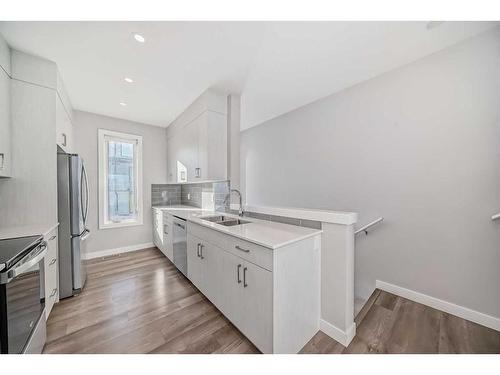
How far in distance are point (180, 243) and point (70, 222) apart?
124 centimetres

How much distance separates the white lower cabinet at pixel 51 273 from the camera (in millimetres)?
1689

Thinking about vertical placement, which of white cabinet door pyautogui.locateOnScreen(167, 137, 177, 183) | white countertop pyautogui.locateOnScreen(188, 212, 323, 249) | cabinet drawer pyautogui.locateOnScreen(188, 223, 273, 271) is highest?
white cabinet door pyautogui.locateOnScreen(167, 137, 177, 183)

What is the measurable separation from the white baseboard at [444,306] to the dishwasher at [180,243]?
2.44 m

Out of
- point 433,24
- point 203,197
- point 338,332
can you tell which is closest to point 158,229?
point 203,197

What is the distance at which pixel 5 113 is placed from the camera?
1.67 m

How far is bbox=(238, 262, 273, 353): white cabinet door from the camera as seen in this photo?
1241 millimetres

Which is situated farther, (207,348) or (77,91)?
(77,91)

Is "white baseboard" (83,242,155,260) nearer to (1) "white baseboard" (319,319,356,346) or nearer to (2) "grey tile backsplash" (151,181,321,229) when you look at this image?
(2) "grey tile backsplash" (151,181,321,229)

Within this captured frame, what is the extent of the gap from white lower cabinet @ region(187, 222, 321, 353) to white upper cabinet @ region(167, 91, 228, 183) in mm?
1128

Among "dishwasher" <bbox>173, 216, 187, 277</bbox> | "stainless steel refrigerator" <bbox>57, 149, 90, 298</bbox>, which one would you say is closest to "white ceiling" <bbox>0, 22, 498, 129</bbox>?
"stainless steel refrigerator" <bbox>57, 149, 90, 298</bbox>
